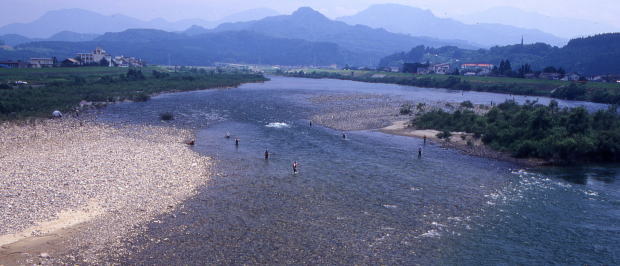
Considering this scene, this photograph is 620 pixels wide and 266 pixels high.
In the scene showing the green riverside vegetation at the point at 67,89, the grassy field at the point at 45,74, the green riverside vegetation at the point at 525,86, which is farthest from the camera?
the grassy field at the point at 45,74

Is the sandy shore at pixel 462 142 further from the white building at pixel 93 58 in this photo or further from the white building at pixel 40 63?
the white building at pixel 93 58

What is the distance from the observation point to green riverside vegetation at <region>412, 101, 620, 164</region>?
1383 inches

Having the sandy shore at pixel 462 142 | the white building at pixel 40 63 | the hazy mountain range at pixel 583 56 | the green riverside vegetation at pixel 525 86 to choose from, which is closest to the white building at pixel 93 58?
the white building at pixel 40 63

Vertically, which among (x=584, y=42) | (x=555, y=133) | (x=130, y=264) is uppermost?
(x=584, y=42)

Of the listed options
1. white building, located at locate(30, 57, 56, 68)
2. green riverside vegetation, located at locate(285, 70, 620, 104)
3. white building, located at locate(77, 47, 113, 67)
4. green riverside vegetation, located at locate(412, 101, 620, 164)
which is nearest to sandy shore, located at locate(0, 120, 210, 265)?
green riverside vegetation, located at locate(412, 101, 620, 164)

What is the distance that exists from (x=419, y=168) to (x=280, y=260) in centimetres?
1823

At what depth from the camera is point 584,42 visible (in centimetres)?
18112

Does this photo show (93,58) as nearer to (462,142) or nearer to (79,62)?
(79,62)

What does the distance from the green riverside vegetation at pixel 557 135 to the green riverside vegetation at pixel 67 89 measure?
50.9 m

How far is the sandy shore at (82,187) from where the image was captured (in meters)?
18.1

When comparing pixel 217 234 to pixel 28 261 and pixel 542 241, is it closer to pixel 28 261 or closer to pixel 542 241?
pixel 28 261

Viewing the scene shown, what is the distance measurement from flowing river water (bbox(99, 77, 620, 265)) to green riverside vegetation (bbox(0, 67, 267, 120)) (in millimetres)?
30439

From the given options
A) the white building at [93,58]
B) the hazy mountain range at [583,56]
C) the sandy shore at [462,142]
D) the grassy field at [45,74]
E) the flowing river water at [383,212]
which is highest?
the hazy mountain range at [583,56]

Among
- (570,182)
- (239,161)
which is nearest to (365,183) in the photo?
(239,161)
